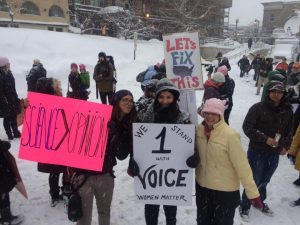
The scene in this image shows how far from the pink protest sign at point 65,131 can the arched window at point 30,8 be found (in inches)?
1387

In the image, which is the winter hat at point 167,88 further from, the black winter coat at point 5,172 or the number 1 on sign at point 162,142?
the black winter coat at point 5,172

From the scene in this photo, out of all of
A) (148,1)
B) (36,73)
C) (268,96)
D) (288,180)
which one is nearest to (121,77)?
(36,73)

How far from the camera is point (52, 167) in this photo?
4.34m

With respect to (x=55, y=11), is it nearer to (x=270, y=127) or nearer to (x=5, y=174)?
(x=5, y=174)

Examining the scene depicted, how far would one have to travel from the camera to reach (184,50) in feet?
15.7

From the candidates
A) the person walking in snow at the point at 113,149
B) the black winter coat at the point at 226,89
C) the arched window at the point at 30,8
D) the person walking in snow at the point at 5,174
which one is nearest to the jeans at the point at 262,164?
the person walking in snow at the point at 113,149

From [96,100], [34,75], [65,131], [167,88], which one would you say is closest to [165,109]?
[167,88]

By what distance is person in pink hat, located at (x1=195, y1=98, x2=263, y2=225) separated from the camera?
319 cm

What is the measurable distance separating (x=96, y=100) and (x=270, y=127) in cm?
890

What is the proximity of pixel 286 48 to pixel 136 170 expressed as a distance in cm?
3949

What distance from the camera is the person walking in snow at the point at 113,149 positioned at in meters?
3.38

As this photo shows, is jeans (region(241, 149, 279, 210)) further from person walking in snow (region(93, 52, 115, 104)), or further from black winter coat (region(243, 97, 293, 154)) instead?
person walking in snow (region(93, 52, 115, 104))

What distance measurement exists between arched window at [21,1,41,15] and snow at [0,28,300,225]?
12.6m

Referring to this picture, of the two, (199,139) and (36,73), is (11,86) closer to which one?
(36,73)
